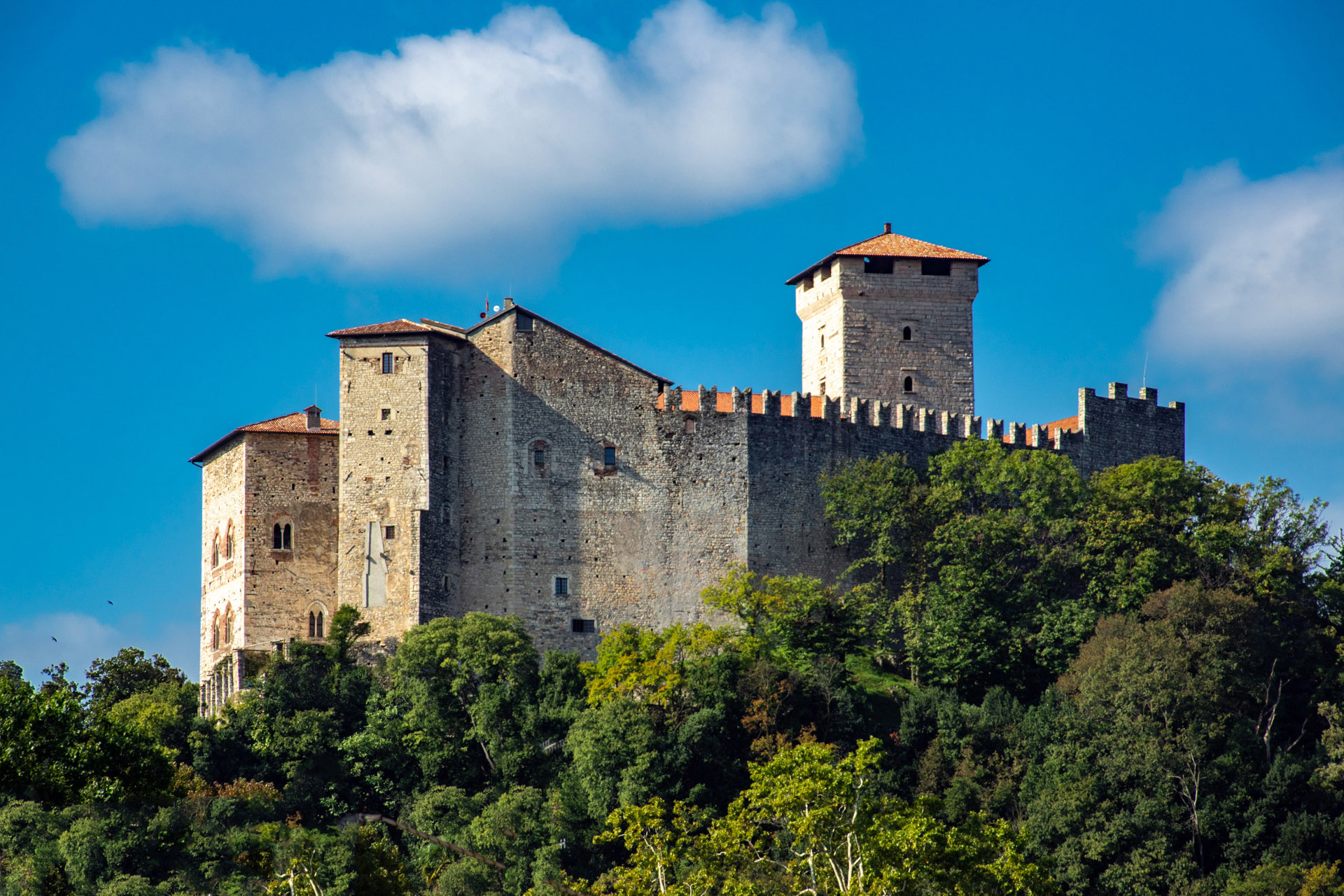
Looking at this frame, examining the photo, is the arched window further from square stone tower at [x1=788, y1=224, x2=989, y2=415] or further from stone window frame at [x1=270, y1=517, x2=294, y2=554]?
square stone tower at [x1=788, y1=224, x2=989, y2=415]

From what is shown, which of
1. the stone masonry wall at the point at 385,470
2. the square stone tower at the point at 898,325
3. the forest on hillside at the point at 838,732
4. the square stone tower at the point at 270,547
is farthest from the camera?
the square stone tower at the point at 898,325

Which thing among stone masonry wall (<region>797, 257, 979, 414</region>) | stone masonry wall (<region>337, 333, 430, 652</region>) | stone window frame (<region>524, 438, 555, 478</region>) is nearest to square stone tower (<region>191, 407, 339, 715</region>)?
stone masonry wall (<region>337, 333, 430, 652</region>)

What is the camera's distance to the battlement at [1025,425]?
7462 centimetres

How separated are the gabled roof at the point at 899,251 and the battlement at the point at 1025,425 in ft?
16.5

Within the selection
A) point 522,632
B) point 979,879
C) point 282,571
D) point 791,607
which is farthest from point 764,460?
point 979,879

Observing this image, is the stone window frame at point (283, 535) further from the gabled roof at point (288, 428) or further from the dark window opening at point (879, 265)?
the dark window opening at point (879, 265)

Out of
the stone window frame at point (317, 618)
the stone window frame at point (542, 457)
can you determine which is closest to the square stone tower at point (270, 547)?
the stone window frame at point (317, 618)

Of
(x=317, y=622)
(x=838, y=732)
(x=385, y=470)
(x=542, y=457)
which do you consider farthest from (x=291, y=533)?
(x=838, y=732)

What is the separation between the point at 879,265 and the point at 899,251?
0.85 metres

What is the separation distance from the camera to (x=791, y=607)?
71375 mm

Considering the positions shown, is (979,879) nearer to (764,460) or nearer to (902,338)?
(764,460)

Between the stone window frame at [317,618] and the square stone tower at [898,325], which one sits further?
the square stone tower at [898,325]

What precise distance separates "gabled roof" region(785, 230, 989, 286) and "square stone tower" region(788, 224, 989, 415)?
2cm

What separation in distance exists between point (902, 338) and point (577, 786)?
78.7 feet
